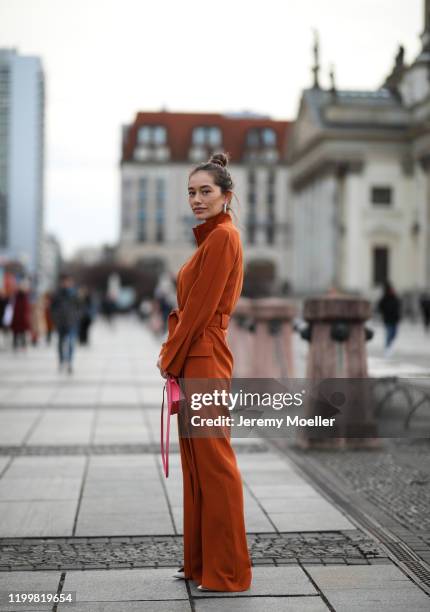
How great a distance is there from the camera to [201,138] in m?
126

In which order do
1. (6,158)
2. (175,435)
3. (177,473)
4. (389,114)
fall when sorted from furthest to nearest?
(6,158)
(389,114)
(175,435)
(177,473)

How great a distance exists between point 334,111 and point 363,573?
223ft

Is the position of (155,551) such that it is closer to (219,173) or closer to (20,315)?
(219,173)

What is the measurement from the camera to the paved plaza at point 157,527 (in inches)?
194

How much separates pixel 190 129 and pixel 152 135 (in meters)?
4.61

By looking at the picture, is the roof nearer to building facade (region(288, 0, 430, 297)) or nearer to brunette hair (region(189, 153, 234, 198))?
building facade (region(288, 0, 430, 297))

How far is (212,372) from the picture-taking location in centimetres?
491

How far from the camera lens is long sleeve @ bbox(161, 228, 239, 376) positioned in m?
4.82

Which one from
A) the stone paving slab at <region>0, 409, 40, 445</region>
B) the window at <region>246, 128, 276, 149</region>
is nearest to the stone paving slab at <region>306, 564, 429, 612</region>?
the stone paving slab at <region>0, 409, 40, 445</region>

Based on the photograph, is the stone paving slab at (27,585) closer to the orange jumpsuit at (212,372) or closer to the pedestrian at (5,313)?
the orange jumpsuit at (212,372)

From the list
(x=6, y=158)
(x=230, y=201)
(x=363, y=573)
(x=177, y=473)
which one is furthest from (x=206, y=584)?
(x=6, y=158)

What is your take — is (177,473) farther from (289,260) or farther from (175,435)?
(289,260)

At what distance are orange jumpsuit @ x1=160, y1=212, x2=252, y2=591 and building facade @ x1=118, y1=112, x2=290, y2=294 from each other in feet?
393

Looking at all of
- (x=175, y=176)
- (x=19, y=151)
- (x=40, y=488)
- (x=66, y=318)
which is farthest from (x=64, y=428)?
(x=175, y=176)
